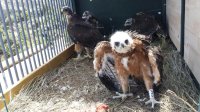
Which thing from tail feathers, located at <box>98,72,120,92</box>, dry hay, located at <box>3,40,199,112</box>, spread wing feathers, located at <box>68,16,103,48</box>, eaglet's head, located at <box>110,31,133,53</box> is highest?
eaglet's head, located at <box>110,31,133,53</box>

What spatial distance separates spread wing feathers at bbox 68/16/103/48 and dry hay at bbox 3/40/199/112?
1.74ft

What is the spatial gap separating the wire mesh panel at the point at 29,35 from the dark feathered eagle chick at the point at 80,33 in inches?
6.5

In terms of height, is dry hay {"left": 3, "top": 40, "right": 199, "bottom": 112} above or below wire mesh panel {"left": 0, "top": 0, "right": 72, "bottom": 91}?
below

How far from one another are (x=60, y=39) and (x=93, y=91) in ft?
4.81

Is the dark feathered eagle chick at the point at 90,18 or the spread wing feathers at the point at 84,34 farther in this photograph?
the dark feathered eagle chick at the point at 90,18

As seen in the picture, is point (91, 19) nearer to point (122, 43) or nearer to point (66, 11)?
point (66, 11)

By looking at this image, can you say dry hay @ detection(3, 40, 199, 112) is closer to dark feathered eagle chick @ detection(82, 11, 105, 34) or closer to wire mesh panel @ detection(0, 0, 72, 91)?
wire mesh panel @ detection(0, 0, 72, 91)

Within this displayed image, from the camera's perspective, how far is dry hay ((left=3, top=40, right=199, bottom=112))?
9.64 feet

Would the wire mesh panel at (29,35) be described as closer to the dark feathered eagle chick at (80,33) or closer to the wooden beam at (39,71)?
the wooden beam at (39,71)

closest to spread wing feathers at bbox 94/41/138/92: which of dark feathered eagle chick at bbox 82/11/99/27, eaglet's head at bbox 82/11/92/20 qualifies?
dark feathered eagle chick at bbox 82/11/99/27

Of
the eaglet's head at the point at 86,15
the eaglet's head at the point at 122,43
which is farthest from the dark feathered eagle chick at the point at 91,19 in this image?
the eaglet's head at the point at 122,43

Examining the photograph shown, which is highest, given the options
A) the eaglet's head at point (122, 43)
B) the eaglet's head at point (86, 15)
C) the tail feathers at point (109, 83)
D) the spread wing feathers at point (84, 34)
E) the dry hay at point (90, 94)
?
the eaglet's head at point (122, 43)

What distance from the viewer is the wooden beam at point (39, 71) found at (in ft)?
10.8

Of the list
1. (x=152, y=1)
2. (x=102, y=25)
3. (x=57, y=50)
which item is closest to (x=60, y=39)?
(x=57, y=50)
